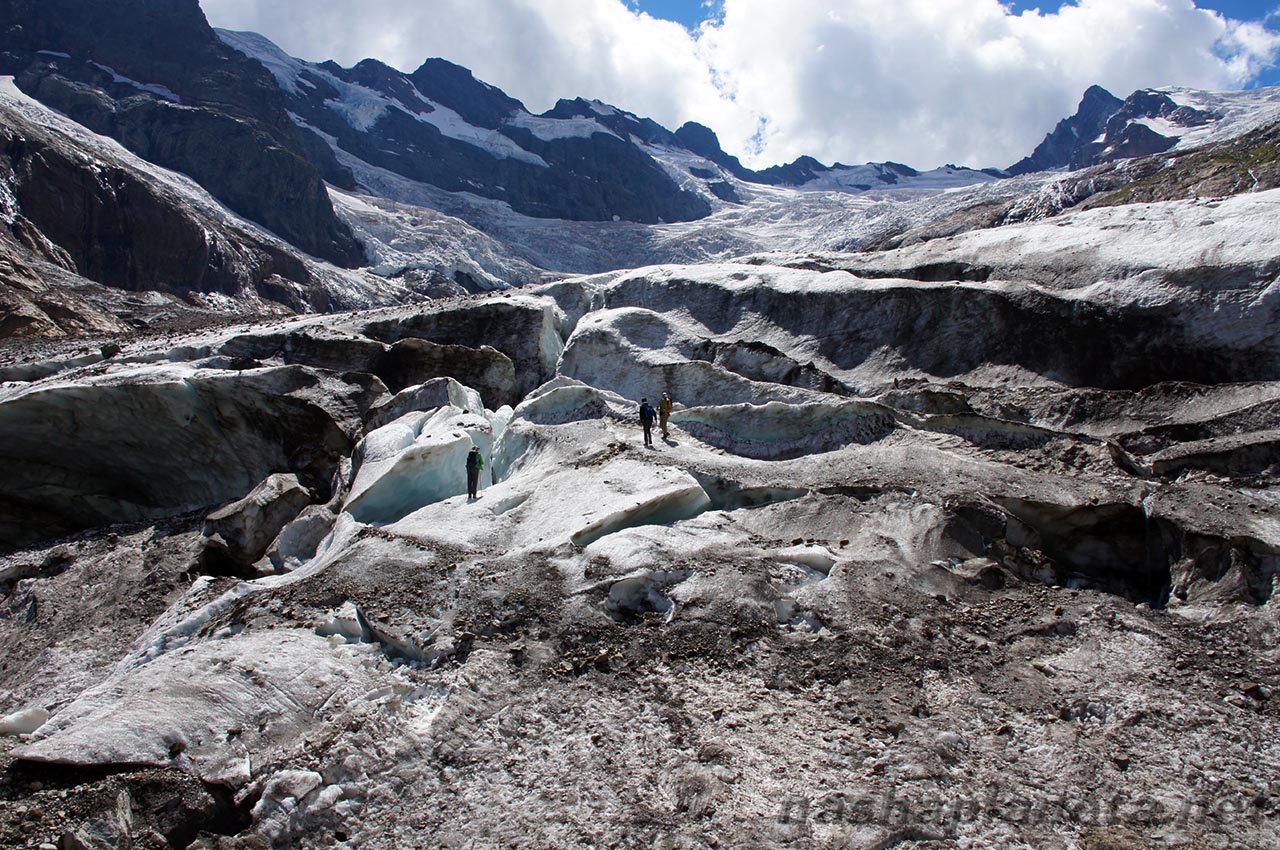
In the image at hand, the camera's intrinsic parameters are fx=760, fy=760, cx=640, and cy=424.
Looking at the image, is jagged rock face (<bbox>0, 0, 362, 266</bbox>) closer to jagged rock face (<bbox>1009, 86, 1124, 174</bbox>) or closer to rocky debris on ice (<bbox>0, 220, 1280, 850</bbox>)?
rocky debris on ice (<bbox>0, 220, 1280, 850</bbox>)

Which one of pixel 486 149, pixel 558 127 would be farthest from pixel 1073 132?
pixel 486 149

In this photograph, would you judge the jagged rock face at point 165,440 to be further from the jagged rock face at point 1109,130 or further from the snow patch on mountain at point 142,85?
the jagged rock face at point 1109,130

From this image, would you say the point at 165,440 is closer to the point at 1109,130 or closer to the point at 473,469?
the point at 473,469

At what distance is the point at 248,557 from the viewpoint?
18.1m

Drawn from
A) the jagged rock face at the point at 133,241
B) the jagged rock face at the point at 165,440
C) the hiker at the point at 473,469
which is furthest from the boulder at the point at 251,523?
the jagged rock face at the point at 133,241

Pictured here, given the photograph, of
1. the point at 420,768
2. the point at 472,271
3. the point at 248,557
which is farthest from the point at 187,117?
the point at 420,768

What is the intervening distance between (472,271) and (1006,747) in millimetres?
86502

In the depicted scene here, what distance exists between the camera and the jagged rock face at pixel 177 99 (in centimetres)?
8925

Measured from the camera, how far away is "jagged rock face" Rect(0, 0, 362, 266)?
89.2 meters

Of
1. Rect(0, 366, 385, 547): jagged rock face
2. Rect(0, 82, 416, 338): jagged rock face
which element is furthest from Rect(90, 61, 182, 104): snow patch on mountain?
Rect(0, 366, 385, 547): jagged rock face

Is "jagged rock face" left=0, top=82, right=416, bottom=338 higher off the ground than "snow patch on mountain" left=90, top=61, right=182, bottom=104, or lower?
lower

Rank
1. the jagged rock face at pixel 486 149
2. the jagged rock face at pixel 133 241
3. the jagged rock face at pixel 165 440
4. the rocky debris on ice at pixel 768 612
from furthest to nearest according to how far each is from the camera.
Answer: the jagged rock face at pixel 486 149 < the jagged rock face at pixel 133 241 < the jagged rock face at pixel 165 440 < the rocky debris on ice at pixel 768 612

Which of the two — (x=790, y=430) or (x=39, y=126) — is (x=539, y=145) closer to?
(x=39, y=126)

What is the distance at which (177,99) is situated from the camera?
98.9 m
